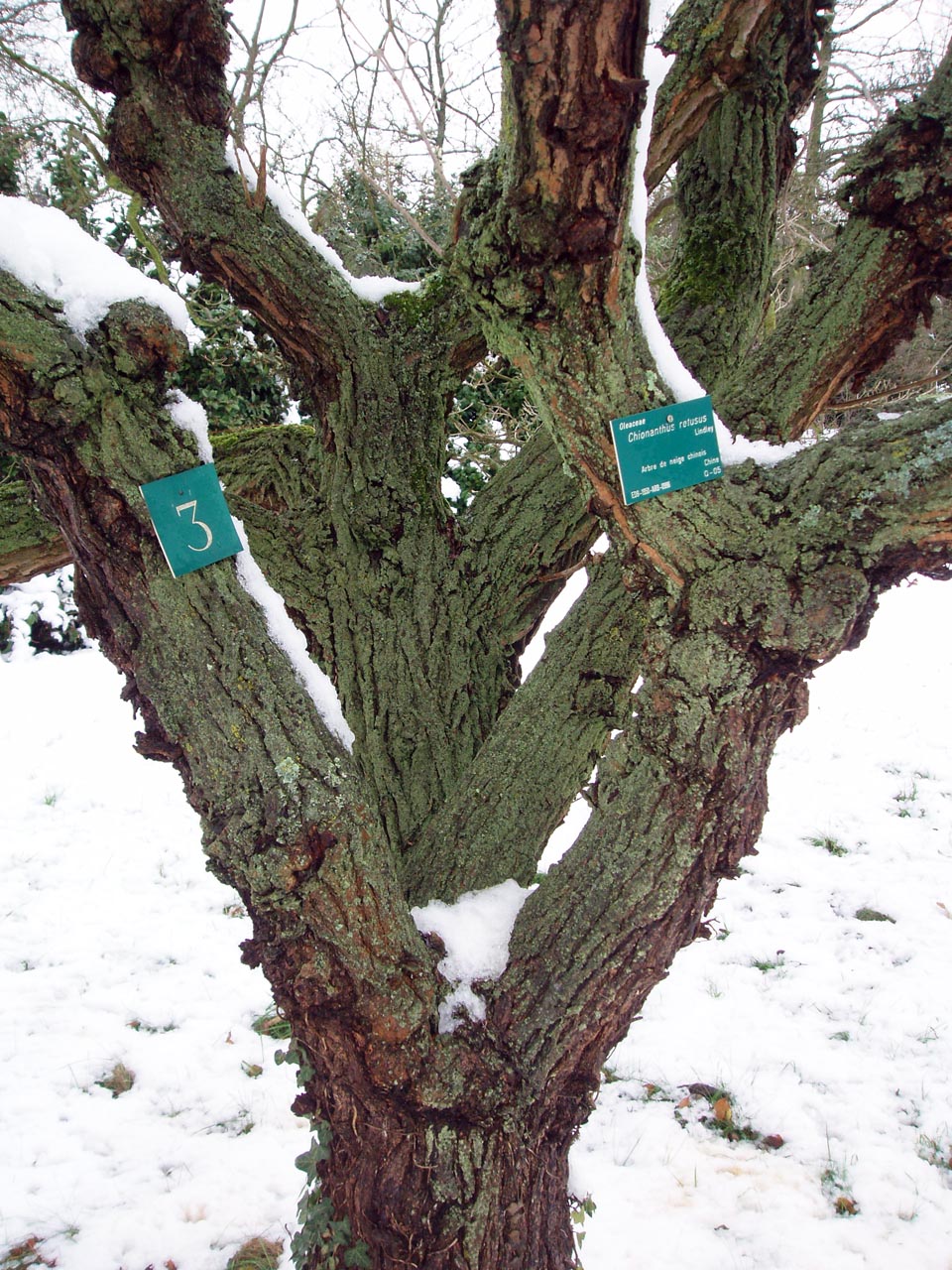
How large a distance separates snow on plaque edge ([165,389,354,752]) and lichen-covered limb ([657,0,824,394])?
1360mm

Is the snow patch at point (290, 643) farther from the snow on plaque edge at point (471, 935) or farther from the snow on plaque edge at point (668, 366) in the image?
the snow on plaque edge at point (668, 366)

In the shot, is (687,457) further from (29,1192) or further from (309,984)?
(29,1192)

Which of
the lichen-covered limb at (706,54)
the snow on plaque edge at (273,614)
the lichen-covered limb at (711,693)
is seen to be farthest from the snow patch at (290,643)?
the lichen-covered limb at (706,54)

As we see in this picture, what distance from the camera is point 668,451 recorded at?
4.76 feet

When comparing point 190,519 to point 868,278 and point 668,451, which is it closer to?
point 668,451

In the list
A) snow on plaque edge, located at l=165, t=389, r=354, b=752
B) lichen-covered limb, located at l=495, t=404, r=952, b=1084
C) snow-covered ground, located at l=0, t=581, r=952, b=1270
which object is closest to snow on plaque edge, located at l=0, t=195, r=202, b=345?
snow on plaque edge, located at l=165, t=389, r=354, b=752

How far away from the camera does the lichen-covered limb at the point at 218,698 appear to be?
1402mm

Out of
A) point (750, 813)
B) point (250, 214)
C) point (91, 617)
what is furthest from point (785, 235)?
point (91, 617)

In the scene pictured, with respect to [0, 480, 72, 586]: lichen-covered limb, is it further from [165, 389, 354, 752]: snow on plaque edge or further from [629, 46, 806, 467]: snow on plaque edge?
[629, 46, 806, 467]: snow on plaque edge

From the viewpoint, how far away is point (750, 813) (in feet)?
5.12

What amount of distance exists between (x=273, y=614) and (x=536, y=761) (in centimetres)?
73

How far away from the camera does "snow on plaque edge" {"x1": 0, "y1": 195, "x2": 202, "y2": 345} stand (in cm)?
139

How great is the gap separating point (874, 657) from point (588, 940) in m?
6.14

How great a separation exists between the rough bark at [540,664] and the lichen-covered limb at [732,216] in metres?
0.20
